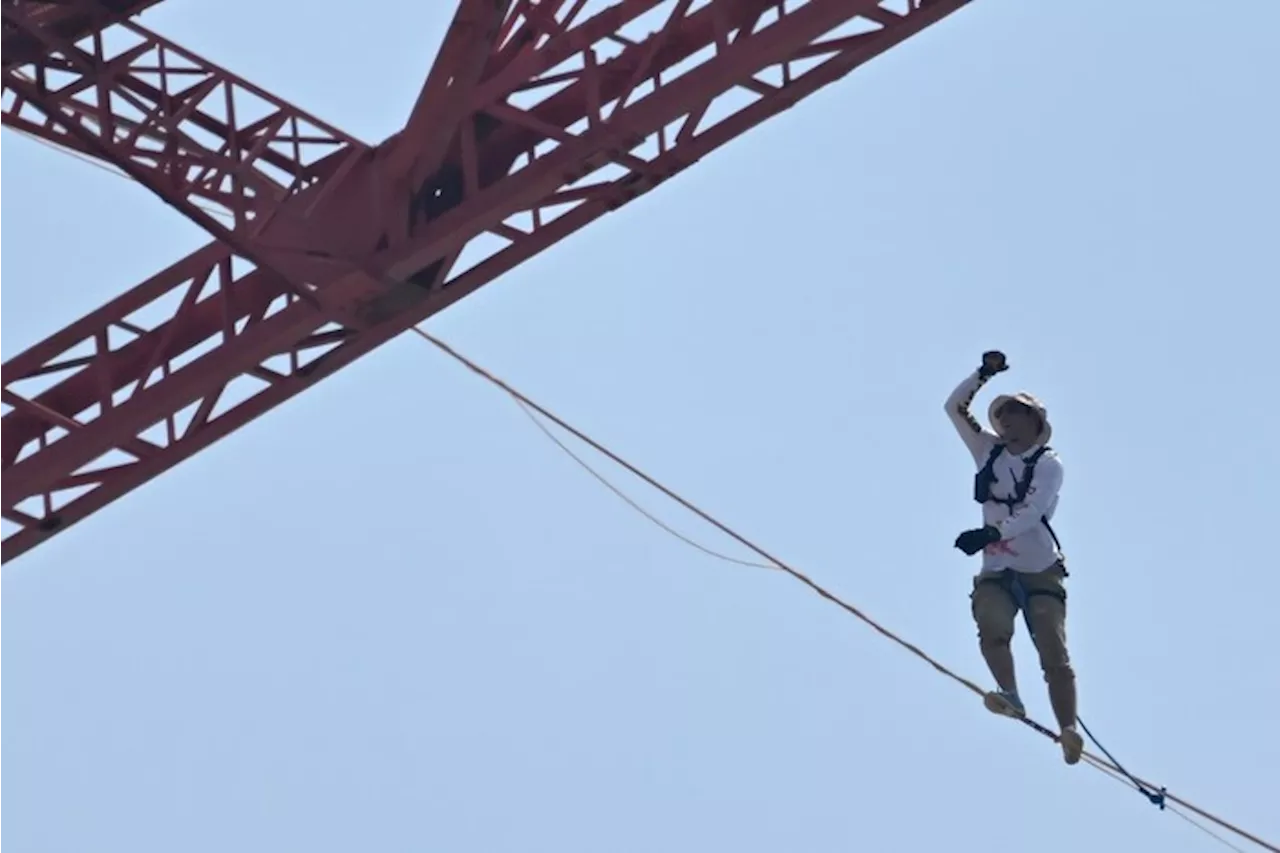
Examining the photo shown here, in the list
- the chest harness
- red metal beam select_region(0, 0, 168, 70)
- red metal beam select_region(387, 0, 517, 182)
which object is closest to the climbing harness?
the chest harness

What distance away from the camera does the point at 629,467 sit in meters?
23.3

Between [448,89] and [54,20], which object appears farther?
[54,20]

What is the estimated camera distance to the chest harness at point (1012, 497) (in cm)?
2192

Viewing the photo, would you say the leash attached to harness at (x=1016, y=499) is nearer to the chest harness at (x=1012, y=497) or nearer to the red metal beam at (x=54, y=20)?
the chest harness at (x=1012, y=497)

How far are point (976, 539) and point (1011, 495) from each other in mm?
360

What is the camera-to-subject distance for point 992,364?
22203 millimetres

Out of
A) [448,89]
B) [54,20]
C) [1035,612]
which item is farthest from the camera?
[1035,612]

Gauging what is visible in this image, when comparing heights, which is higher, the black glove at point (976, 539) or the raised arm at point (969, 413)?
the raised arm at point (969, 413)

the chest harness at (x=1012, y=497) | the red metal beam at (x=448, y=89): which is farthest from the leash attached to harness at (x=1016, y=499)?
the red metal beam at (x=448, y=89)

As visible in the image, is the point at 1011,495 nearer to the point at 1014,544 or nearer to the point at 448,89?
the point at 1014,544

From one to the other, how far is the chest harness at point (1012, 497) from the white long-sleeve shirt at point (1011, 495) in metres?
0.02

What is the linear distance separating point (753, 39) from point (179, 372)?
415cm

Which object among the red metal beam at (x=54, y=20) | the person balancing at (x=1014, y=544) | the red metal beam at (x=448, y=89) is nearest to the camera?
the red metal beam at (x=448, y=89)

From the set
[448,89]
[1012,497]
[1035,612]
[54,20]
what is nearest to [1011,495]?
[1012,497]
